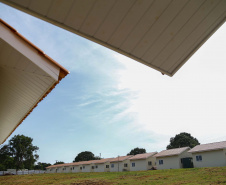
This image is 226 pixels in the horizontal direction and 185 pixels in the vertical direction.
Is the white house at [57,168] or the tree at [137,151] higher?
the tree at [137,151]

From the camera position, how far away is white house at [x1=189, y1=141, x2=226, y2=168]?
24.2m

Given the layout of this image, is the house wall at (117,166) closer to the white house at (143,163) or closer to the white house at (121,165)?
the white house at (121,165)

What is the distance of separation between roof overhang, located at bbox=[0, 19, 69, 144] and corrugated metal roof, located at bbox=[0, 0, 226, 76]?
1.10m

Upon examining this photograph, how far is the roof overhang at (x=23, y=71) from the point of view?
2.72m

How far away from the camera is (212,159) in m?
25.1

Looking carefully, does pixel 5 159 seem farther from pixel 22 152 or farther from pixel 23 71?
pixel 23 71

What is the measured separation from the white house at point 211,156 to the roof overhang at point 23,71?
26.6m

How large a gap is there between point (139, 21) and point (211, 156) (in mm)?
28575

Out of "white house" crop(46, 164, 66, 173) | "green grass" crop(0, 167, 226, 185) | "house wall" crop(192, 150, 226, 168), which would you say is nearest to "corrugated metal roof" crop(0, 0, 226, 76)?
"green grass" crop(0, 167, 226, 185)

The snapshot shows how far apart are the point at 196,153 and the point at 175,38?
29.4m

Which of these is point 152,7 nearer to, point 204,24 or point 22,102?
point 204,24

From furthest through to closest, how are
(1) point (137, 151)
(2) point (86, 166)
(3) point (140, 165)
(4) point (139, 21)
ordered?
(1) point (137, 151) → (2) point (86, 166) → (3) point (140, 165) → (4) point (139, 21)

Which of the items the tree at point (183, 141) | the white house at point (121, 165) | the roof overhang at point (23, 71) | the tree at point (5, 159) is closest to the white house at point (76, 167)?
the white house at point (121, 165)

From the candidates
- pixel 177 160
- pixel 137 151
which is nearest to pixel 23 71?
pixel 177 160
